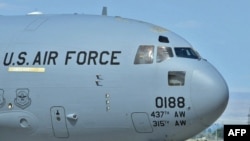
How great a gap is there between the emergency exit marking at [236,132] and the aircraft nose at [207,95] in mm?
2440

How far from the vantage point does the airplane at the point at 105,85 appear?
24984 millimetres

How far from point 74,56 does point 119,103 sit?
2.17 metres

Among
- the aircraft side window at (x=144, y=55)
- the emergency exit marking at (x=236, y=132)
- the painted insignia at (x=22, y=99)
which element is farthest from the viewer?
the emergency exit marking at (x=236, y=132)

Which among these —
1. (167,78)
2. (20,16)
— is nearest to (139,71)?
(167,78)

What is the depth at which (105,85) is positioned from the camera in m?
25.4

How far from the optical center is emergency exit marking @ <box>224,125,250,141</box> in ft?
90.4

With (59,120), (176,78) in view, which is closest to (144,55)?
(176,78)

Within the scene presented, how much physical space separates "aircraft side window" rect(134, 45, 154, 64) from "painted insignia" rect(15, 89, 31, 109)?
3668 millimetres

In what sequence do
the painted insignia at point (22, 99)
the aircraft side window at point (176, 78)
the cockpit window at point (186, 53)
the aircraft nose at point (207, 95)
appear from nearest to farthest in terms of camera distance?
1. the aircraft nose at point (207, 95)
2. the aircraft side window at point (176, 78)
3. the cockpit window at point (186, 53)
4. the painted insignia at point (22, 99)

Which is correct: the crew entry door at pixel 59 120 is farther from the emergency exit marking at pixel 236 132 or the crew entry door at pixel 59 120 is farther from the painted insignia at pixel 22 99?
the emergency exit marking at pixel 236 132

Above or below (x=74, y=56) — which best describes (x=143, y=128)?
below

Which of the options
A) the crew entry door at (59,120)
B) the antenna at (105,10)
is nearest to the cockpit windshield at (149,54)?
the crew entry door at (59,120)

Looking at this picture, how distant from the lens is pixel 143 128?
992 inches

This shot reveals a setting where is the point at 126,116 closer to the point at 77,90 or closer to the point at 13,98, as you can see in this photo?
the point at 77,90
